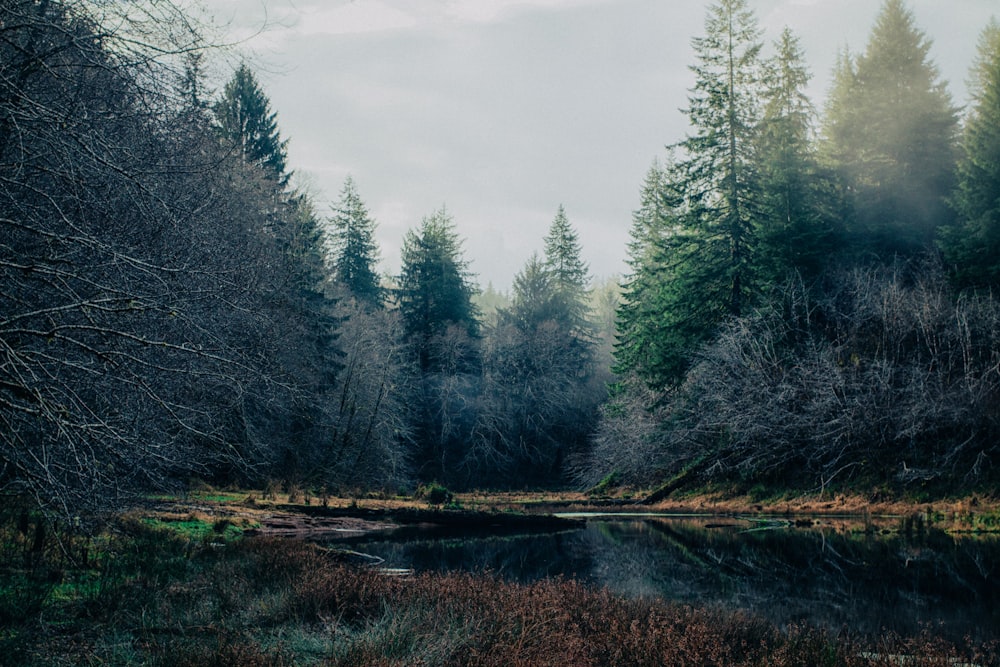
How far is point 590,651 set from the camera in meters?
7.85

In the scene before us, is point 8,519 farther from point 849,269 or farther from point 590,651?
Answer: point 849,269

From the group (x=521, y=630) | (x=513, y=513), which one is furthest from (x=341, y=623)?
(x=513, y=513)

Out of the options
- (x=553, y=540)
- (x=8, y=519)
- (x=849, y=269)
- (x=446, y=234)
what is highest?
(x=446, y=234)

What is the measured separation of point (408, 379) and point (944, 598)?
130 feet

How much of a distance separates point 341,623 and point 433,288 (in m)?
49.3

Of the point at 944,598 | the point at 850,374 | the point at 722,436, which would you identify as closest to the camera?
the point at 944,598

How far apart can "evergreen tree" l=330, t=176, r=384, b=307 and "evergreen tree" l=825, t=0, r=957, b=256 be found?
35.2 m

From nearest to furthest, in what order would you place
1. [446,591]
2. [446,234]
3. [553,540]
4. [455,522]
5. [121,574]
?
[446,591]
[121,574]
[553,540]
[455,522]
[446,234]

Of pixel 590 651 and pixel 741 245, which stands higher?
pixel 741 245

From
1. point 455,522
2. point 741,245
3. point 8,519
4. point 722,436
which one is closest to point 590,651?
point 8,519

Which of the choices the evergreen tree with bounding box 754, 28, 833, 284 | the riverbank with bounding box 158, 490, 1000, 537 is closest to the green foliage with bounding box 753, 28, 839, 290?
the evergreen tree with bounding box 754, 28, 833, 284

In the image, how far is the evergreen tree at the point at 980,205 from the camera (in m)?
31.5

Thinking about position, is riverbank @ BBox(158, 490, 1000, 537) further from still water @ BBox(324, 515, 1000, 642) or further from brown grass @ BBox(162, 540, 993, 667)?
brown grass @ BBox(162, 540, 993, 667)

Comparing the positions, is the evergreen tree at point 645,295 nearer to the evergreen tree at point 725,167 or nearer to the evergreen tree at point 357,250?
the evergreen tree at point 725,167
